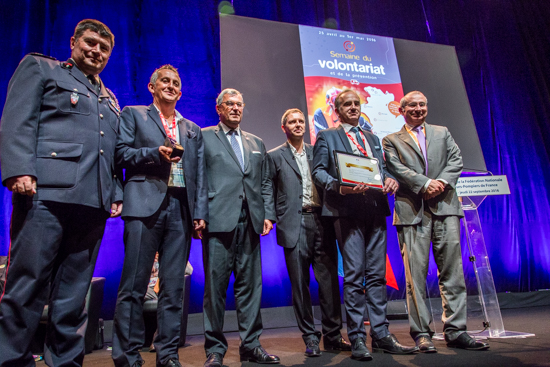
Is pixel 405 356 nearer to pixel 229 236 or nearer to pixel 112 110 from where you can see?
pixel 229 236

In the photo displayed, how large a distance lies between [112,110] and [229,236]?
37.9 inches

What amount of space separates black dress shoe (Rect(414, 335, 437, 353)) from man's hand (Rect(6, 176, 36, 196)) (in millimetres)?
2194

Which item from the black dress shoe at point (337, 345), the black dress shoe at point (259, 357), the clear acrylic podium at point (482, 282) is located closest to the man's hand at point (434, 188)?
the clear acrylic podium at point (482, 282)

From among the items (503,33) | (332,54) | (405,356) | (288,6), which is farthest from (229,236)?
(503,33)

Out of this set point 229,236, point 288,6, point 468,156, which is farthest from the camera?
point 288,6

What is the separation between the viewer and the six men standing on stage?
4.75 ft

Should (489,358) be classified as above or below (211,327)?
below

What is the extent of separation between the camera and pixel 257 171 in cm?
242

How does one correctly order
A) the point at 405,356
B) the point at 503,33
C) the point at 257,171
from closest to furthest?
the point at 405,356 < the point at 257,171 < the point at 503,33

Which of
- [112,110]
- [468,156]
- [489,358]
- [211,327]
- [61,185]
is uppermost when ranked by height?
[468,156]

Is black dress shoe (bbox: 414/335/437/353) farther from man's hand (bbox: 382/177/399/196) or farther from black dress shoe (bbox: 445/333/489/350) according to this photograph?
man's hand (bbox: 382/177/399/196)

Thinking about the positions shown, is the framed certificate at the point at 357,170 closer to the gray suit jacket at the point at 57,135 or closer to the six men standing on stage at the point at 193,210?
the six men standing on stage at the point at 193,210

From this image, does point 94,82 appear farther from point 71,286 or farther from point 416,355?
point 416,355

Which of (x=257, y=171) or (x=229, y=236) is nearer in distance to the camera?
(x=229, y=236)
